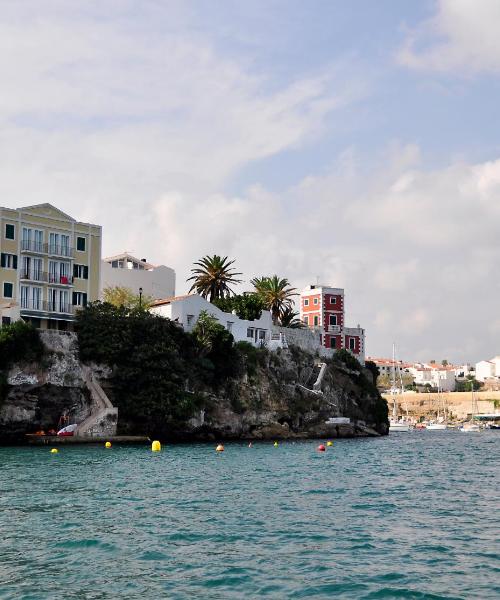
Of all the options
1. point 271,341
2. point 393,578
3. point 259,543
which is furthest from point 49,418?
point 393,578

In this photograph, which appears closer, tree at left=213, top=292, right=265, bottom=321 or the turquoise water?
the turquoise water

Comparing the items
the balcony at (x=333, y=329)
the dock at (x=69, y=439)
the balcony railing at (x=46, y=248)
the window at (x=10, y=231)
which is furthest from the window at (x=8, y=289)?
the balcony at (x=333, y=329)

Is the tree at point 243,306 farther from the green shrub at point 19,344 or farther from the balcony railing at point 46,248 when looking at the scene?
the green shrub at point 19,344

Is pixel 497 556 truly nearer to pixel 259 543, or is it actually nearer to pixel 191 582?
pixel 259 543

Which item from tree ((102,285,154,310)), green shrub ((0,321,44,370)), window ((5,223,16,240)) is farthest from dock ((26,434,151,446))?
window ((5,223,16,240))

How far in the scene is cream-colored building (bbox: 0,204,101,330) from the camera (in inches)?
3290

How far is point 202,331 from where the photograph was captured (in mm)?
89250

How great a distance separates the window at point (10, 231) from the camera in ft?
275

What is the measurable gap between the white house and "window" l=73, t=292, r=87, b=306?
8.40 m

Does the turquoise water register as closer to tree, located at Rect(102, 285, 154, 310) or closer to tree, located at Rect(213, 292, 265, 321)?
tree, located at Rect(102, 285, 154, 310)

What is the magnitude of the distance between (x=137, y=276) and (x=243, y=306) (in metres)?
16.1

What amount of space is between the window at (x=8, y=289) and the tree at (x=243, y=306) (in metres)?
29.4

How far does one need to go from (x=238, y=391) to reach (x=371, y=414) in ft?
91.6

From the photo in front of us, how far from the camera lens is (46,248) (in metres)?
87.1
